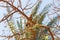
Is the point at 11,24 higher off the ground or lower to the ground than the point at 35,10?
lower

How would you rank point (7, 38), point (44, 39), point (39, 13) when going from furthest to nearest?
point (39, 13) < point (44, 39) < point (7, 38)

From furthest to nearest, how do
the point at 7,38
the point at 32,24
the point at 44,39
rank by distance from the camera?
1. the point at 44,39
2. the point at 7,38
3. the point at 32,24

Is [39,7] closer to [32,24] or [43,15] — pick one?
[43,15]

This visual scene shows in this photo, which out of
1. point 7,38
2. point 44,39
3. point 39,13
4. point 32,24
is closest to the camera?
point 32,24

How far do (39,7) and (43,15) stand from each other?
40 cm

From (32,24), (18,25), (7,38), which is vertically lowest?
(18,25)

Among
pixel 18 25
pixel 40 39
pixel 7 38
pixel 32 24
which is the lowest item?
pixel 40 39

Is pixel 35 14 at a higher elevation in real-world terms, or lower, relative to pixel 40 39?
higher

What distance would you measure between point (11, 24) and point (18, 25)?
220 millimetres

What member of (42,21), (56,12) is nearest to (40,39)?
(42,21)

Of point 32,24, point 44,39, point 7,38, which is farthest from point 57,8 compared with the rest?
point 44,39

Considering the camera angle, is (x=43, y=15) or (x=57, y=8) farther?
(x=43, y=15)

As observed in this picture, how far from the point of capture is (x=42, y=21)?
5.53 m

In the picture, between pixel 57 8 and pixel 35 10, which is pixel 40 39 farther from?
pixel 57 8
